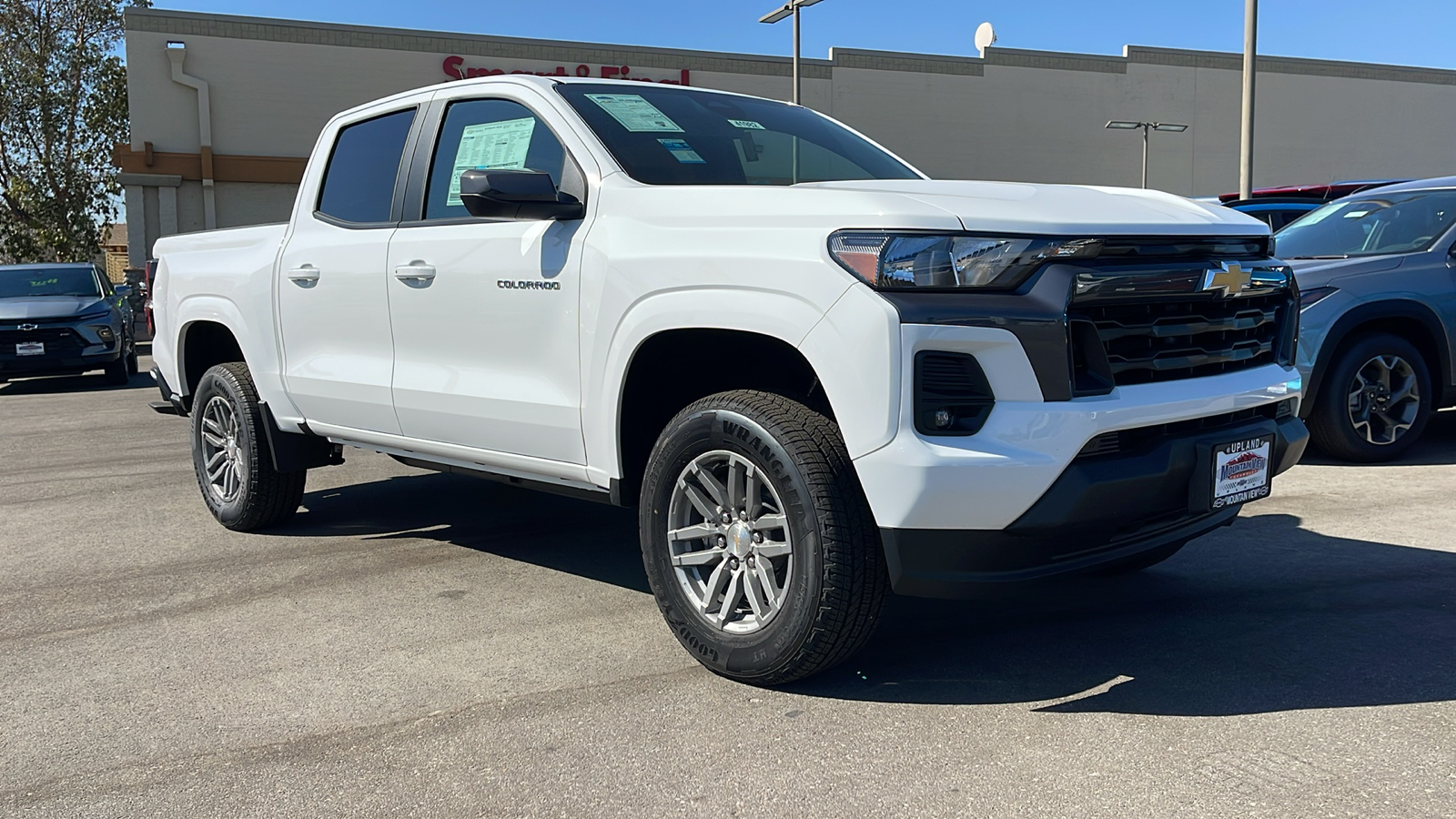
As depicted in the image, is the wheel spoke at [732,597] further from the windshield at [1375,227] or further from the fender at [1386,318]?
the windshield at [1375,227]

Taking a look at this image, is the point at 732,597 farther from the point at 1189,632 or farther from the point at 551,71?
the point at 551,71

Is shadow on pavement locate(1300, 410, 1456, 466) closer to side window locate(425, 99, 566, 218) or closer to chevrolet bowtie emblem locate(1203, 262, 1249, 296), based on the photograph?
chevrolet bowtie emblem locate(1203, 262, 1249, 296)

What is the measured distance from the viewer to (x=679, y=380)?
13.3 ft

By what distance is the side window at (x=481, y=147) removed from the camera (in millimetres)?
4336

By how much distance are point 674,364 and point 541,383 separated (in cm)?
47

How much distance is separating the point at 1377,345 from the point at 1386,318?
20cm

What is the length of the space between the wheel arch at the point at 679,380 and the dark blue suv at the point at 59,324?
42.4 feet

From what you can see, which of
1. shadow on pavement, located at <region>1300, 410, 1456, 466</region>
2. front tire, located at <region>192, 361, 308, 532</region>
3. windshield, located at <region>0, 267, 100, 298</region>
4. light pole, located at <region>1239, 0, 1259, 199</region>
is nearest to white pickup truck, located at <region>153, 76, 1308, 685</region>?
front tire, located at <region>192, 361, 308, 532</region>

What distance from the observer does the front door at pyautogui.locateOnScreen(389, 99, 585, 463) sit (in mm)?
4043

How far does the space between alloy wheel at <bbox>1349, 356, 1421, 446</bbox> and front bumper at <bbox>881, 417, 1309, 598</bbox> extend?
4.34 m

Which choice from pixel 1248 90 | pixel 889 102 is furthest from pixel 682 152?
pixel 889 102

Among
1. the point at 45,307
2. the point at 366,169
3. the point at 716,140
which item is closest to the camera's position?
the point at 716,140

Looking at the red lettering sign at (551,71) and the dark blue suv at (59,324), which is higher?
the red lettering sign at (551,71)

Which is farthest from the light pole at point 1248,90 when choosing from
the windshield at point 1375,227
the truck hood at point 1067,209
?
the truck hood at point 1067,209
